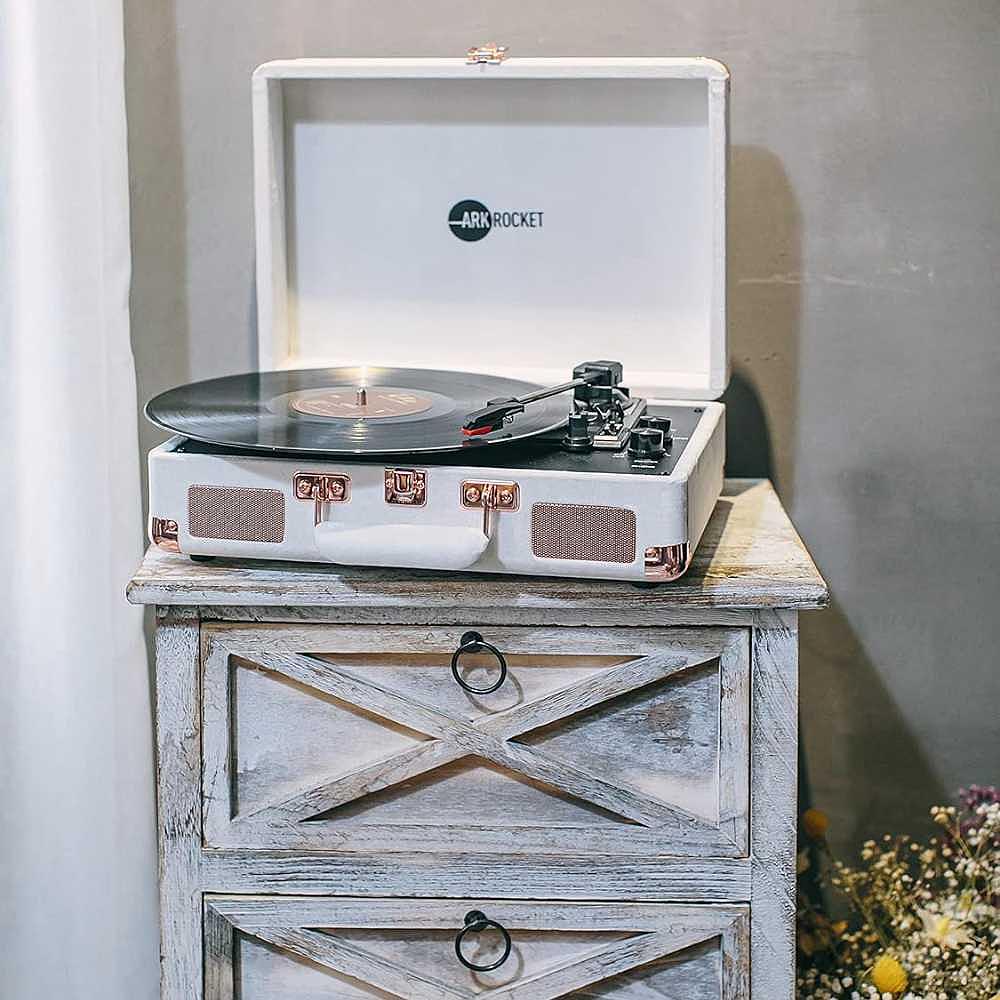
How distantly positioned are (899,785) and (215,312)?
96 centimetres

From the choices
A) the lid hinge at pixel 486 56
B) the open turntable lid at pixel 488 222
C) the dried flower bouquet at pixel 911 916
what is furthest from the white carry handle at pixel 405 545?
the dried flower bouquet at pixel 911 916

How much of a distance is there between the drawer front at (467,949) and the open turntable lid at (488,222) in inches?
21.0

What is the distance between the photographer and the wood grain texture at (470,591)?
1229 mm

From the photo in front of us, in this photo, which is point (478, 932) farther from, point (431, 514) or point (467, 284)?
point (467, 284)

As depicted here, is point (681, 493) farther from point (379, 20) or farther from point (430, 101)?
point (379, 20)

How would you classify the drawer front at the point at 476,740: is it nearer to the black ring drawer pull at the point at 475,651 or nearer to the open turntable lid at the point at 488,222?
the black ring drawer pull at the point at 475,651

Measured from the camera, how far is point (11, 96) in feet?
4.92

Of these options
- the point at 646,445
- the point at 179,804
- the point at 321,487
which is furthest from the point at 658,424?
the point at 179,804

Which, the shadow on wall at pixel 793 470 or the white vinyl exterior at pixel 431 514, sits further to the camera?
the shadow on wall at pixel 793 470

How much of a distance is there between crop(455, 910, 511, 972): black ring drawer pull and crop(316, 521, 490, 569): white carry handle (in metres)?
0.31

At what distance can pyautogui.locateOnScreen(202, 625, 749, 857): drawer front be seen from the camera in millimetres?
1262

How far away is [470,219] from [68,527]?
1.72 feet

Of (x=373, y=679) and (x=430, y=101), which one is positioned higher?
(x=430, y=101)

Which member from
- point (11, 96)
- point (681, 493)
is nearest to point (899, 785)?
point (681, 493)
